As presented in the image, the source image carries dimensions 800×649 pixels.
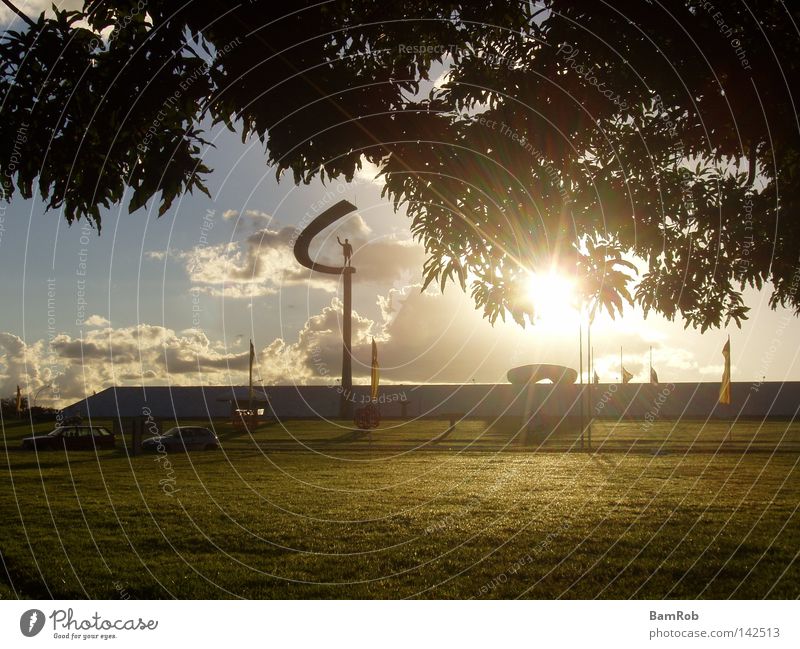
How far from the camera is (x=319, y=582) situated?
37.0 feet

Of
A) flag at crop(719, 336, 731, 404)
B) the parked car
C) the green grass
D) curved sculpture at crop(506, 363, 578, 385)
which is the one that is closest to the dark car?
the parked car

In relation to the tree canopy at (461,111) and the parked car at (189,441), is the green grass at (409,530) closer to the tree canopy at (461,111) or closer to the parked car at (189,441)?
the tree canopy at (461,111)

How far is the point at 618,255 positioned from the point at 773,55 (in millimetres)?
4320

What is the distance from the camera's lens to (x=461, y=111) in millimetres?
13031

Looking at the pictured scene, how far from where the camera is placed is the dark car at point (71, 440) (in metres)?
43.9

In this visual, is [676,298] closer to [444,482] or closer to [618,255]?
[618,255]

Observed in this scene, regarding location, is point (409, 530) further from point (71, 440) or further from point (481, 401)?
point (481, 401)

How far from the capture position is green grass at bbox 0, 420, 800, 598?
36.8 feet

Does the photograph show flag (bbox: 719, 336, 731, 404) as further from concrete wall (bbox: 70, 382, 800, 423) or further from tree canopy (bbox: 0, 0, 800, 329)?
concrete wall (bbox: 70, 382, 800, 423)

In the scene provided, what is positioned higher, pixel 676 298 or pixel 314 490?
pixel 676 298

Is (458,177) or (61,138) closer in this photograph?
(61,138)

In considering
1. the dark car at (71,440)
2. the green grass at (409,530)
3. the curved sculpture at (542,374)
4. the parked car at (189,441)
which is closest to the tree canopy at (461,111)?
the green grass at (409,530)

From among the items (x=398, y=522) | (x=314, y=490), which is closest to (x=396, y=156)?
(x=398, y=522)

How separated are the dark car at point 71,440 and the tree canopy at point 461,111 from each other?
35.1m
